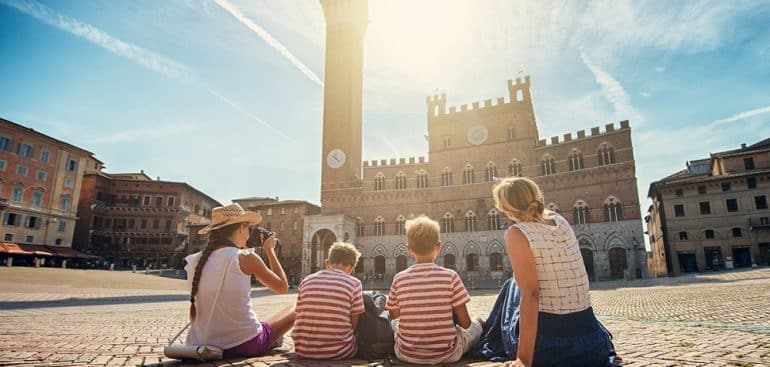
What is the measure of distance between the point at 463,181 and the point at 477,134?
4.42 m

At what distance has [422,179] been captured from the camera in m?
34.7

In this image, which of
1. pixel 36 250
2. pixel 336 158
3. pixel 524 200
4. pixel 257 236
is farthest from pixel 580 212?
pixel 36 250

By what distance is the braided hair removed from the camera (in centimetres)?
316

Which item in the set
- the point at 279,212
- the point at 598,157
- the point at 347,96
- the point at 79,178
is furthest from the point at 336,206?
the point at 79,178

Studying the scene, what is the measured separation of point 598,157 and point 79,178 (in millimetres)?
50502

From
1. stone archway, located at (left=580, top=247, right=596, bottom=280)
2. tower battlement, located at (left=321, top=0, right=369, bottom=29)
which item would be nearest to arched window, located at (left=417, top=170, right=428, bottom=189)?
stone archway, located at (left=580, top=247, right=596, bottom=280)

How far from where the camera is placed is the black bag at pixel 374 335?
3471 mm

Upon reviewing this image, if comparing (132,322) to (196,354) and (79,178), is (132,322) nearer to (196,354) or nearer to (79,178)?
(196,354)

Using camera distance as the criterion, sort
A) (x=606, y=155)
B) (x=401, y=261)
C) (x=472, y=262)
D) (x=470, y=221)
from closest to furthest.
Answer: (x=606, y=155) < (x=472, y=262) < (x=470, y=221) < (x=401, y=261)

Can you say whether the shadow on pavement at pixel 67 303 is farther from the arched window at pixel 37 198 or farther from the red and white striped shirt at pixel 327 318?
the arched window at pixel 37 198

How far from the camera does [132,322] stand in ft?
23.8

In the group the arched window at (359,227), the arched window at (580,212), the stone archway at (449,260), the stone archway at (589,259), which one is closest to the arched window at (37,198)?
the arched window at (359,227)

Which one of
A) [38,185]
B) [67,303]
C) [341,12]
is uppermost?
[341,12]

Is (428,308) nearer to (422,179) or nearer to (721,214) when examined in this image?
(422,179)
